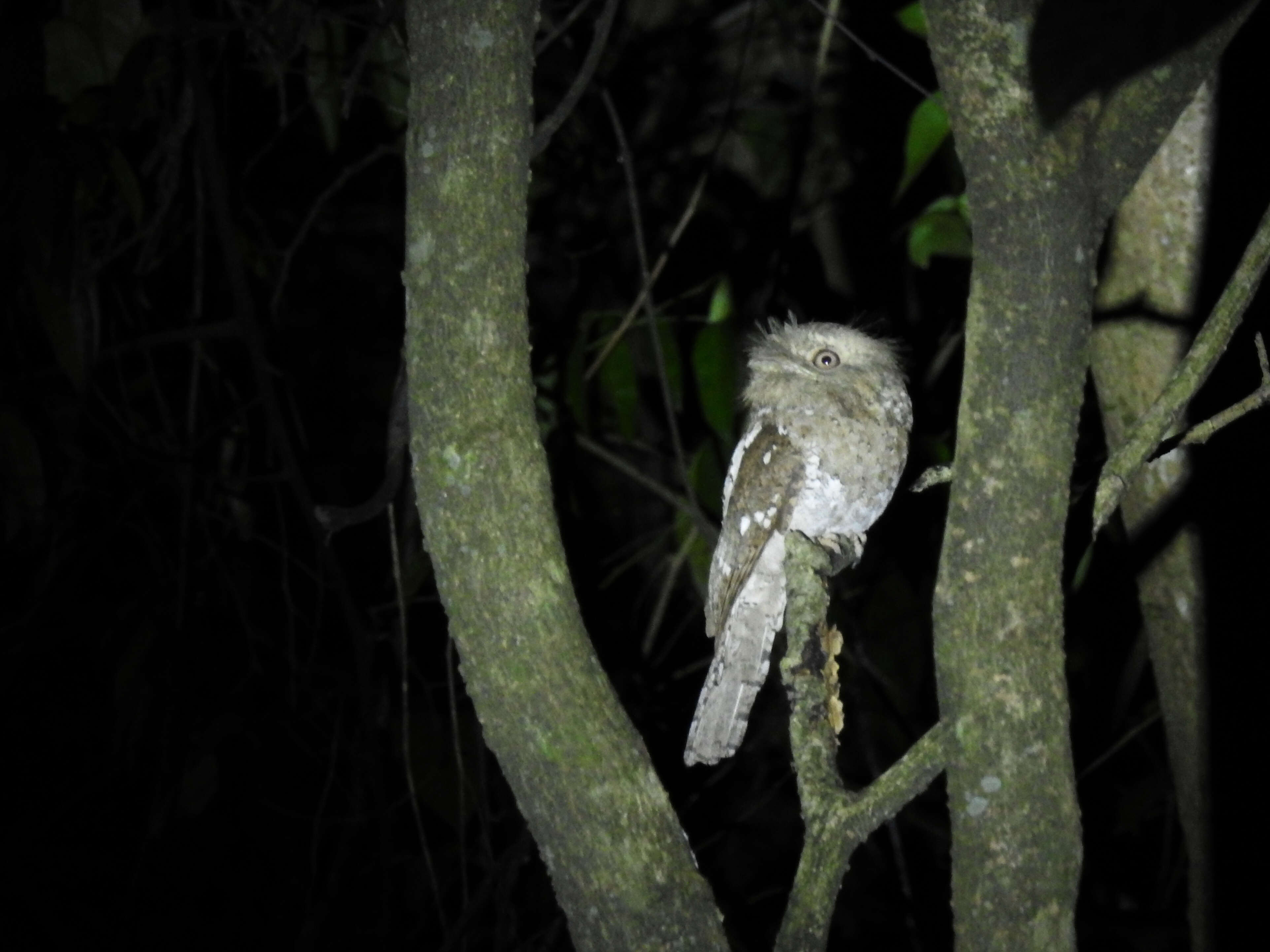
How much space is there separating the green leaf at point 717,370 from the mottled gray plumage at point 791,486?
0.10 meters

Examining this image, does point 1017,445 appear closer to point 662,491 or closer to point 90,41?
point 662,491

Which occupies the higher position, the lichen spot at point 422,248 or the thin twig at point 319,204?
the thin twig at point 319,204

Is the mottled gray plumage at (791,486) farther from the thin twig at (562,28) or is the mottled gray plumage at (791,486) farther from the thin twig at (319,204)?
the thin twig at (319,204)

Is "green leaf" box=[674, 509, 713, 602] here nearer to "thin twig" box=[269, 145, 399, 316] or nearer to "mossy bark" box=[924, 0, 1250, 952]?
"thin twig" box=[269, 145, 399, 316]

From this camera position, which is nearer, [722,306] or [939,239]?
[939,239]

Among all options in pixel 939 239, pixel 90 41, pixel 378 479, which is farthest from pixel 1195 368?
pixel 378 479

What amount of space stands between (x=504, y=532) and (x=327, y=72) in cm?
169

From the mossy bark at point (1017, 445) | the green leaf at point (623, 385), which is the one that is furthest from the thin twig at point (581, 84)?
the green leaf at point (623, 385)

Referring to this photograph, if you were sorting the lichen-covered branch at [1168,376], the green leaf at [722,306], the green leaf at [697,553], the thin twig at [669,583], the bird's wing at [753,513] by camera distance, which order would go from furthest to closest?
the thin twig at [669,583] → the green leaf at [697,553] → the green leaf at [722,306] → the bird's wing at [753,513] → the lichen-covered branch at [1168,376]

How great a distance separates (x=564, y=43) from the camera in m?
3.18

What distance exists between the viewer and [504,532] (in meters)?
1.28

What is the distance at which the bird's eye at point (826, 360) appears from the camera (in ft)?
7.68

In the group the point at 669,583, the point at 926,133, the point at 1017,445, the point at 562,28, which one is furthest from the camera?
the point at 669,583

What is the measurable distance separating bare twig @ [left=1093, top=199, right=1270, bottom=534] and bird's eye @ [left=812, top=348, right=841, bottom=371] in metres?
1.03
